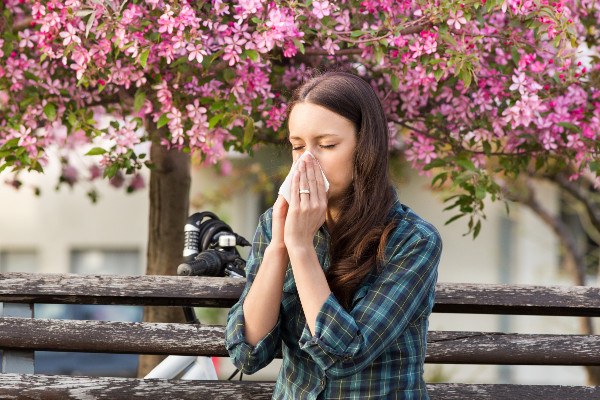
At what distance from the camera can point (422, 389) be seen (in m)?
2.45

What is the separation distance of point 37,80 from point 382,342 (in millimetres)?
1900

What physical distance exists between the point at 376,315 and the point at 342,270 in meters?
0.18

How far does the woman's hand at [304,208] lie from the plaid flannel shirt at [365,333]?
0.50ft

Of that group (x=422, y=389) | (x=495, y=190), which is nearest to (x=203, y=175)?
(x=495, y=190)

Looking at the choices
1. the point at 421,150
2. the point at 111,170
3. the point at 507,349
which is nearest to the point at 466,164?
the point at 421,150

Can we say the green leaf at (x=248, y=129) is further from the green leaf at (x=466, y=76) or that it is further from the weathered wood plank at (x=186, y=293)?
the green leaf at (x=466, y=76)

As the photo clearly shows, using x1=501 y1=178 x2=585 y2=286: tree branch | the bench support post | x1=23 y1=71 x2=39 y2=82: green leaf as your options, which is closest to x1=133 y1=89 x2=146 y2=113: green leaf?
x1=23 y1=71 x2=39 y2=82: green leaf

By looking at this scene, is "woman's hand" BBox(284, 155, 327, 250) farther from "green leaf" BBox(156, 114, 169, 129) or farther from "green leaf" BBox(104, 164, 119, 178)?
"green leaf" BBox(104, 164, 119, 178)

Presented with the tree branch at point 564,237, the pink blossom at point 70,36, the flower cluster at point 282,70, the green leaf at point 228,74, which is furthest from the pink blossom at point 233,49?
the tree branch at point 564,237

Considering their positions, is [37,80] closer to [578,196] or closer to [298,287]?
[298,287]

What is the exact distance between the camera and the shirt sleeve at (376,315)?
2.25m

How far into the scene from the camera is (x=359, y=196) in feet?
7.97

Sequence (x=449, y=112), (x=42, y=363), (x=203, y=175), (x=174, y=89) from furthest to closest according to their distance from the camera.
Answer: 1. (x=203, y=175)
2. (x=42, y=363)
3. (x=449, y=112)
4. (x=174, y=89)

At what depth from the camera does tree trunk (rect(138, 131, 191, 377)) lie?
442cm
